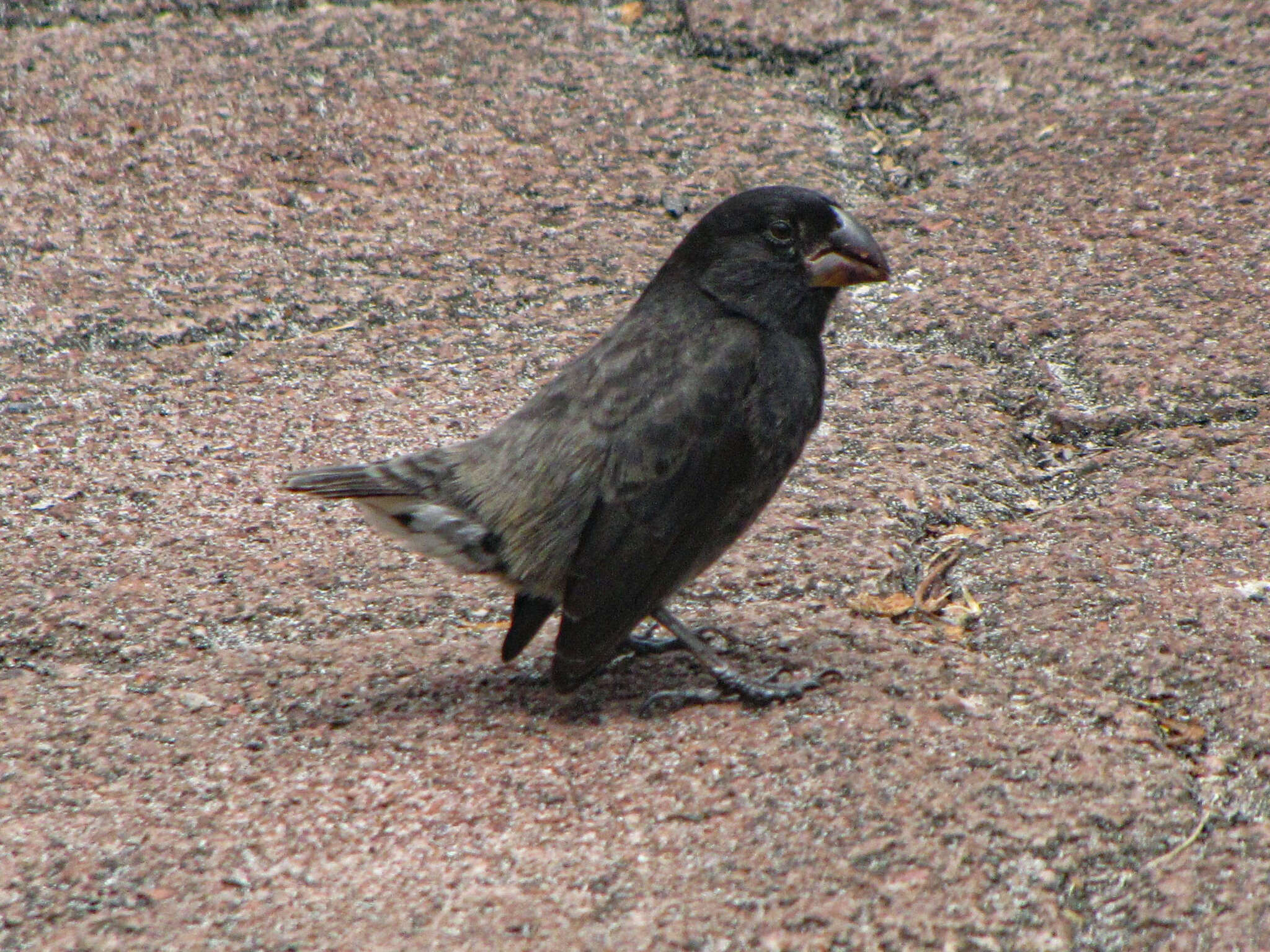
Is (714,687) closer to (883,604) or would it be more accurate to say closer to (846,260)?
(883,604)

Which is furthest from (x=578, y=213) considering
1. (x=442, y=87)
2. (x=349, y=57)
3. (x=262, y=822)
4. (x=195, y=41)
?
(x=262, y=822)

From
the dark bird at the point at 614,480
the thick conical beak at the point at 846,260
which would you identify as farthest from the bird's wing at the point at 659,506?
the thick conical beak at the point at 846,260

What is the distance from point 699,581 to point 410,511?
571 mm

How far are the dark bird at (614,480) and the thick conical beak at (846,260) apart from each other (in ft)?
0.58

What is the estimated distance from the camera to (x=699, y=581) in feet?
9.09

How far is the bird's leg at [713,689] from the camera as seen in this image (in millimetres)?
2209

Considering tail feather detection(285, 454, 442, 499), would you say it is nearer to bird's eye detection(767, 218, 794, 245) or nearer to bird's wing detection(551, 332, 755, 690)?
bird's wing detection(551, 332, 755, 690)

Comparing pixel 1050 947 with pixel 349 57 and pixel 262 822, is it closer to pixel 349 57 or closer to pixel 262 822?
pixel 262 822

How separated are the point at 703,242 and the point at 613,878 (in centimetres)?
143

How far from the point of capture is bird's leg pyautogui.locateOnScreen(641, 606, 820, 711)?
7.25 ft

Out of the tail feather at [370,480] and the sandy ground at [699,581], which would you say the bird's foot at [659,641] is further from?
the tail feather at [370,480]

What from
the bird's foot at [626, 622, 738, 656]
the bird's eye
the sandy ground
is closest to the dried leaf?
the sandy ground

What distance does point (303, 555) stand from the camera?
8.75 ft

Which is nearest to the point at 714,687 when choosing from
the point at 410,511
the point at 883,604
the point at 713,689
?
the point at 713,689
